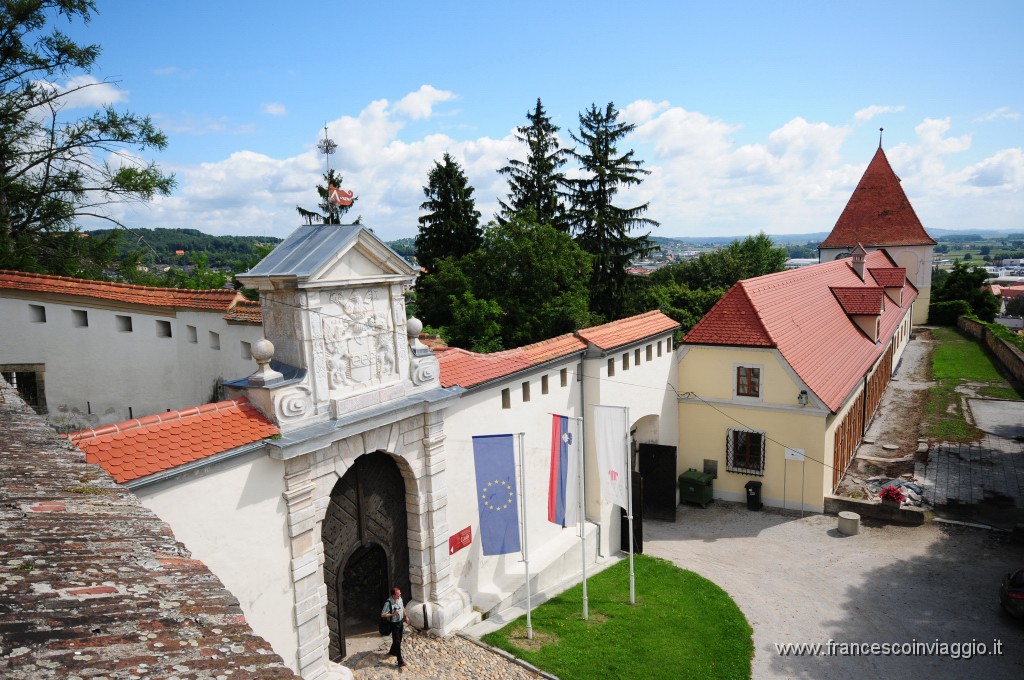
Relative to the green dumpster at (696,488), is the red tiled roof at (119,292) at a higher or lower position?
higher

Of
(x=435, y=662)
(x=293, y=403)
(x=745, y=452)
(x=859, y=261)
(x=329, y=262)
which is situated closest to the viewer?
(x=293, y=403)

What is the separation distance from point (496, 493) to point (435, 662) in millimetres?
3601

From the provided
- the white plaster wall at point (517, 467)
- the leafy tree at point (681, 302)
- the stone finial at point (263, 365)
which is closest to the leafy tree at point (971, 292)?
the leafy tree at point (681, 302)

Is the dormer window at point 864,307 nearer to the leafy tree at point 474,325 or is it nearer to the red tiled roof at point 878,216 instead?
the leafy tree at point 474,325

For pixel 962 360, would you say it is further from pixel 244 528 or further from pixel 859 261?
pixel 244 528

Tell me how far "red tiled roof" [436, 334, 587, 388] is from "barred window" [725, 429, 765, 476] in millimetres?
8701

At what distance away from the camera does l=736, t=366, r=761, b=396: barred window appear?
74.8 feet

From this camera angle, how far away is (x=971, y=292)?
197 ft

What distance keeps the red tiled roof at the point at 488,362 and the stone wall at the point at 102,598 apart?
8.72 m

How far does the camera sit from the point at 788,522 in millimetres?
21359

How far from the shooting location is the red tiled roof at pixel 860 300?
30938 millimetres

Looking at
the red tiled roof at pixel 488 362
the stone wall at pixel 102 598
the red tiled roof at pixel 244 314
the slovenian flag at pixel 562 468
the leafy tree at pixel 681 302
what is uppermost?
the red tiled roof at pixel 244 314

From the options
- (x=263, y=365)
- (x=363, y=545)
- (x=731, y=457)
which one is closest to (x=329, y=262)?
(x=263, y=365)

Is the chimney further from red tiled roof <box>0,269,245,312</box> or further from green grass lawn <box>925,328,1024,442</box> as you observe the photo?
red tiled roof <box>0,269,245,312</box>
